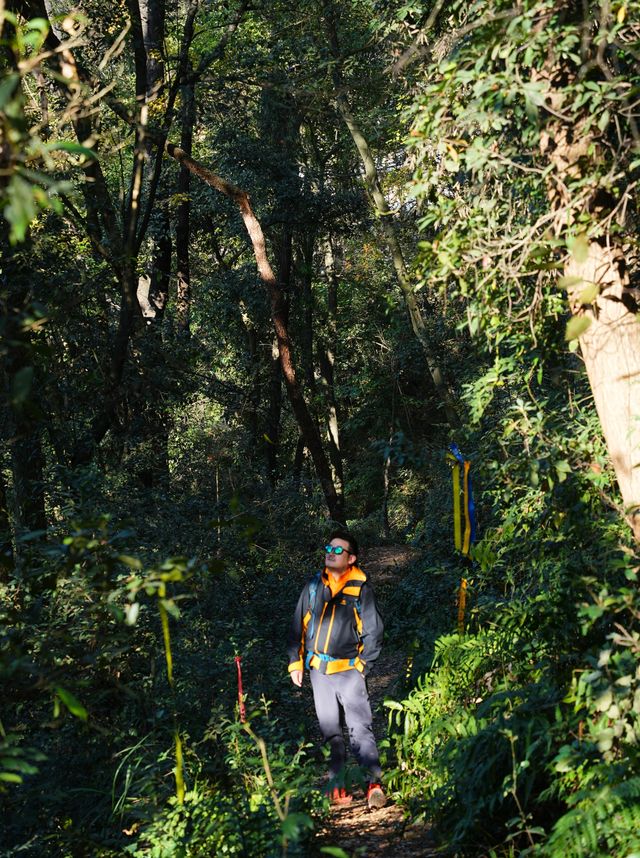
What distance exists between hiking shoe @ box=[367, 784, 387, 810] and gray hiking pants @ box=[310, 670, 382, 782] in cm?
27

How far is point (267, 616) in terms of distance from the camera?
10.8 meters

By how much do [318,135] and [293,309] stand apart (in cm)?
457

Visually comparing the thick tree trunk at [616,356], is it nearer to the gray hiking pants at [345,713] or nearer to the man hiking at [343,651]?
the man hiking at [343,651]

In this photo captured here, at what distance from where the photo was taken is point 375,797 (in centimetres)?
629

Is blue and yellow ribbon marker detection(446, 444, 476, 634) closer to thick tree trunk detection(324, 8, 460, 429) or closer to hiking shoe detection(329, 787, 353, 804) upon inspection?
hiking shoe detection(329, 787, 353, 804)

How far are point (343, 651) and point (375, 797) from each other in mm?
1028

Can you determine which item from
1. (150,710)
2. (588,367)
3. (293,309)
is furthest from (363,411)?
(588,367)

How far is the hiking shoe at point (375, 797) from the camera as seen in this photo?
629 centimetres

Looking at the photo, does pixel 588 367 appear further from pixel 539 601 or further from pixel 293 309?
pixel 293 309

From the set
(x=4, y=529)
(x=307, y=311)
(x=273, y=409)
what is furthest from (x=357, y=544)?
(x=307, y=311)

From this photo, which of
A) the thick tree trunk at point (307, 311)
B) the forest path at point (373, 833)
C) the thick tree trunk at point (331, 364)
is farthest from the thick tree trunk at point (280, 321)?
the thick tree trunk at point (331, 364)

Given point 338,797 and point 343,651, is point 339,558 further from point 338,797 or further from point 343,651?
point 338,797

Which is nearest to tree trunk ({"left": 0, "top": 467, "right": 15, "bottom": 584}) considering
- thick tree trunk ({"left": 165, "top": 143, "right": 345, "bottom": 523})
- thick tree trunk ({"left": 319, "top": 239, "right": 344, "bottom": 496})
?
thick tree trunk ({"left": 165, "top": 143, "right": 345, "bottom": 523})

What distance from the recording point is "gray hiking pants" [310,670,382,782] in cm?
660
